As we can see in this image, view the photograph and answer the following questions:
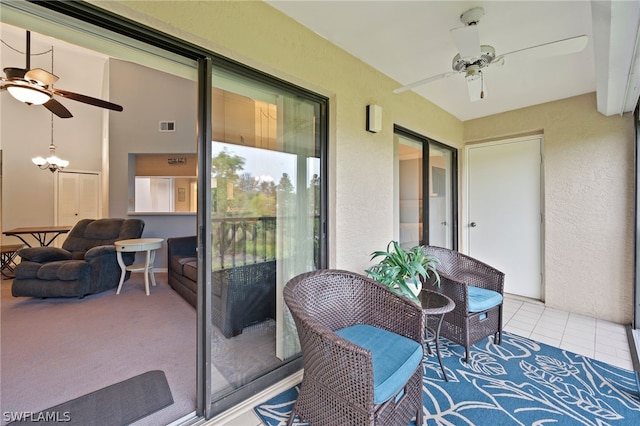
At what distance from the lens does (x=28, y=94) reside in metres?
2.81

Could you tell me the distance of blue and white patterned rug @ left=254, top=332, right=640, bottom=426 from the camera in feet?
5.23

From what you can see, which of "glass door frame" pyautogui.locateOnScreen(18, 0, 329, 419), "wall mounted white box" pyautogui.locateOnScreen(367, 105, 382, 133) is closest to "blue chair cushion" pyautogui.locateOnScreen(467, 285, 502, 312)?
"wall mounted white box" pyautogui.locateOnScreen(367, 105, 382, 133)

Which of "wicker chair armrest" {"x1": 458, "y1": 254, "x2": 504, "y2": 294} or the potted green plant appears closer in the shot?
the potted green plant

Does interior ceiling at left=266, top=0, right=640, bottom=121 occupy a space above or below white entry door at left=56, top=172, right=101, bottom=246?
above

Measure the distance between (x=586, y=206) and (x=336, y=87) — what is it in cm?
330

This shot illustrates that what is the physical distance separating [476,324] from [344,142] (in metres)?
1.94

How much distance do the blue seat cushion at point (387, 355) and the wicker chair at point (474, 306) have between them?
0.93 meters

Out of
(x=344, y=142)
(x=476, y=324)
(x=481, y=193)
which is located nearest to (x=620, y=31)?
(x=344, y=142)

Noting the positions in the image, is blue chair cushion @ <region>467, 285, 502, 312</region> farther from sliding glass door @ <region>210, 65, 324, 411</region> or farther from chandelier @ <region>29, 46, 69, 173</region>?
chandelier @ <region>29, 46, 69, 173</region>

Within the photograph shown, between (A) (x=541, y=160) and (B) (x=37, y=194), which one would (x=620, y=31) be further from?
(B) (x=37, y=194)

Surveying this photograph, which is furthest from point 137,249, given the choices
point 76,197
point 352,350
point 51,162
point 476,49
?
point 76,197

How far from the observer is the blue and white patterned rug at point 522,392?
159cm

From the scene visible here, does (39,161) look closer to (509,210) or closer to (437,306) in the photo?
(437,306)

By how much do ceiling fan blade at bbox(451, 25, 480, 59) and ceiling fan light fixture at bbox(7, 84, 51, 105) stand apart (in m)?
4.03
